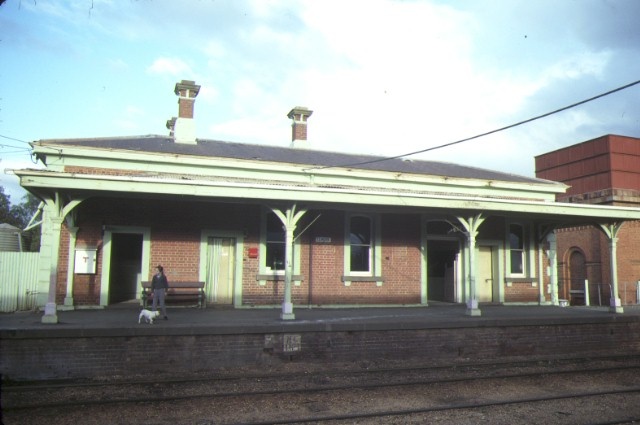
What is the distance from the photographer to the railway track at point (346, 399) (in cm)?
707

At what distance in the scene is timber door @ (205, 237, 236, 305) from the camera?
1426 cm

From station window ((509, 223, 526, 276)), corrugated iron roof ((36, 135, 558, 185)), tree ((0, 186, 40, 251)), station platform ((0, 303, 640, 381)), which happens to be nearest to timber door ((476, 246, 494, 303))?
station window ((509, 223, 526, 276))

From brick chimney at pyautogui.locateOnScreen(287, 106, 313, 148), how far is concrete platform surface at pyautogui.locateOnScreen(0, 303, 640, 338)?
7.05m

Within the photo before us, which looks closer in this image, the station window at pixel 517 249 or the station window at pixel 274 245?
the station window at pixel 274 245

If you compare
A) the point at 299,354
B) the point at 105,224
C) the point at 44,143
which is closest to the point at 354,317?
the point at 299,354

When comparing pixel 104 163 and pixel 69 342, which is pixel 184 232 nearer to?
pixel 104 163

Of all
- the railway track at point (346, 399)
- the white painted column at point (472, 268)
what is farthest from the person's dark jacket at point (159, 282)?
the white painted column at point (472, 268)

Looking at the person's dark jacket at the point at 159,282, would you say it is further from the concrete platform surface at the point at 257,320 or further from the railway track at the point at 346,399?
the railway track at the point at 346,399

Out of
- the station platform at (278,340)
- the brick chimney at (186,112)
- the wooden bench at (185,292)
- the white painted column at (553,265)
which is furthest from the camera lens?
the white painted column at (553,265)

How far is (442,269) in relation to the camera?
58.6 ft

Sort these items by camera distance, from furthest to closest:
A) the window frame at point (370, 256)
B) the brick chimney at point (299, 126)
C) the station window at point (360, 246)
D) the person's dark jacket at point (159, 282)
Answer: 1. the brick chimney at point (299, 126)
2. the station window at point (360, 246)
3. the window frame at point (370, 256)
4. the person's dark jacket at point (159, 282)

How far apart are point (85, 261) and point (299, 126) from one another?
9.02 m

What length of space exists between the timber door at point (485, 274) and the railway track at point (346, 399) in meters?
6.81

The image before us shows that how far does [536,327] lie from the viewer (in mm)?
12234
